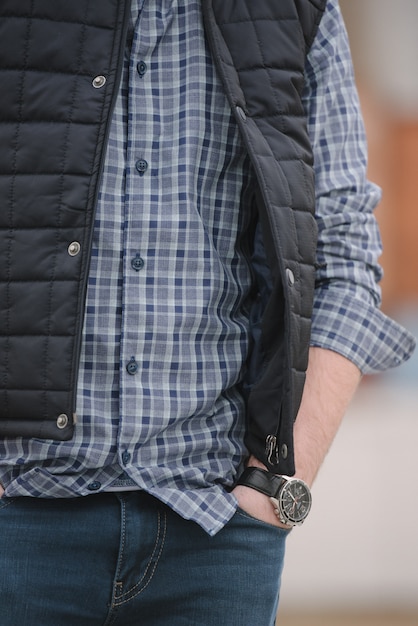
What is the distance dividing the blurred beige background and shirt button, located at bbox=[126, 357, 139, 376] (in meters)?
2.78

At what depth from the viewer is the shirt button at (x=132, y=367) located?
1.23 m

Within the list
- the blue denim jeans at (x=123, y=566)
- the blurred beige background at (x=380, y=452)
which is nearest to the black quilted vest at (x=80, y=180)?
the blue denim jeans at (x=123, y=566)

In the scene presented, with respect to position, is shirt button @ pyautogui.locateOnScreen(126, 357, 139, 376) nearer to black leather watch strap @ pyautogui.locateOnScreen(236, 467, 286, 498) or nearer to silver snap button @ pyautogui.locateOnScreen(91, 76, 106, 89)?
black leather watch strap @ pyautogui.locateOnScreen(236, 467, 286, 498)

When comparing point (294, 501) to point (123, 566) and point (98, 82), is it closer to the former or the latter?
point (123, 566)

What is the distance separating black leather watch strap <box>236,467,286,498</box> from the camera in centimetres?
127

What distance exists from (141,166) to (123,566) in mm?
494

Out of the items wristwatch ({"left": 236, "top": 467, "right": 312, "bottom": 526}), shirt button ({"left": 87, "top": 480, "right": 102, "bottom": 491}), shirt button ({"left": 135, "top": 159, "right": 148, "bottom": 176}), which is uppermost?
shirt button ({"left": 135, "top": 159, "right": 148, "bottom": 176})

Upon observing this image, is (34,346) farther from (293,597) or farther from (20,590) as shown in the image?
(293,597)

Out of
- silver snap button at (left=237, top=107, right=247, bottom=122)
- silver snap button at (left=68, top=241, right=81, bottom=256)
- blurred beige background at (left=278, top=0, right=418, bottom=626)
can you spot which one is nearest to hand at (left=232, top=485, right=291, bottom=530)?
silver snap button at (left=68, top=241, right=81, bottom=256)

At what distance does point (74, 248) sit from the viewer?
118 cm

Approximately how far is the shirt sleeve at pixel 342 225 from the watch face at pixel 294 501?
0.22 meters

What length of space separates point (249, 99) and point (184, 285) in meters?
0.26

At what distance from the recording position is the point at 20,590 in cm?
116

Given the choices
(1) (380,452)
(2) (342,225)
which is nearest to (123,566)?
(2) (342,225)
